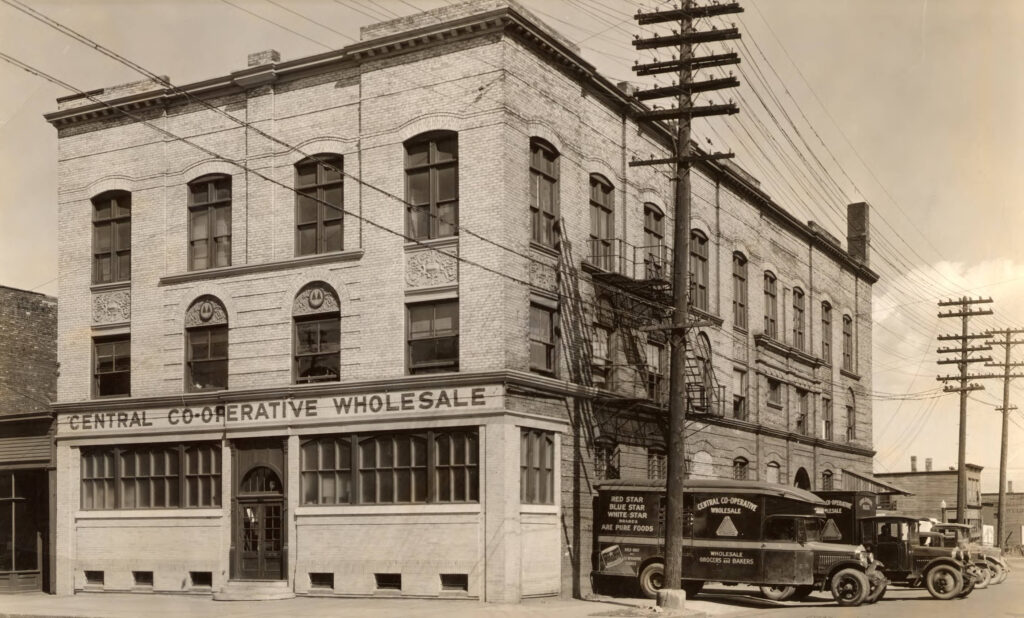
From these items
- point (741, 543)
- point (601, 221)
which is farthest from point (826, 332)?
point (741, 543)

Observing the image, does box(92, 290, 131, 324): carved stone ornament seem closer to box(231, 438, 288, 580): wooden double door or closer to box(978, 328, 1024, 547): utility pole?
box(231, 438, 288, 580): wooden double door

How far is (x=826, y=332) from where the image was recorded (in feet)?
167

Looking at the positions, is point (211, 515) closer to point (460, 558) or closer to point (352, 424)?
point (352, 424)

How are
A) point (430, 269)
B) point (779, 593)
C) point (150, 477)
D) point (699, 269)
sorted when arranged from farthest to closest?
1. point (699, 269)
2. point (150, 477)
3. point (779, 593)
4. point (430, 269)

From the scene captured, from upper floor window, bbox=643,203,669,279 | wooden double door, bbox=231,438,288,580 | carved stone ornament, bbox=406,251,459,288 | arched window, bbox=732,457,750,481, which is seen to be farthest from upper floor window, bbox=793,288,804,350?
wooden double door, bbox=231,438,288,580

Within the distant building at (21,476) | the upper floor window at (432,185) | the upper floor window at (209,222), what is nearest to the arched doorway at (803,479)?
the upper floor window at (432,185)

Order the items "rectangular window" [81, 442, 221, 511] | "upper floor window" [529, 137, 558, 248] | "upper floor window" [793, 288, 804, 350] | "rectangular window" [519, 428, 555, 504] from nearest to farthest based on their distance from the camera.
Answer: "rectangular window" [519, 428, 555, 504], "upper floor window" [529, 137, 558, 248], "rectangular window" [81, 442, 221, 511], "upper floor window" [793, 288, 804, 350]

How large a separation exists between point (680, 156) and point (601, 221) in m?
6.49

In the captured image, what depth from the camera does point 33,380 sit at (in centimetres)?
3591

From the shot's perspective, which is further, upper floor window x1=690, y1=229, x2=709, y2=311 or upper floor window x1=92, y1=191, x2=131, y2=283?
upper floor window x1=690, y1=229, x2=709, y2=311

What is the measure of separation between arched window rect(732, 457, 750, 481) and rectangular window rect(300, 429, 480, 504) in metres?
15.2

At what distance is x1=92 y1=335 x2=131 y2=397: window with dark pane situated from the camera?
31891mm

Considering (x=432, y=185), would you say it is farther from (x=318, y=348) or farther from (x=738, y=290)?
(x=738, y=290)

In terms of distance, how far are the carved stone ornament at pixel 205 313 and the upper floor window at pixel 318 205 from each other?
2.81 m
